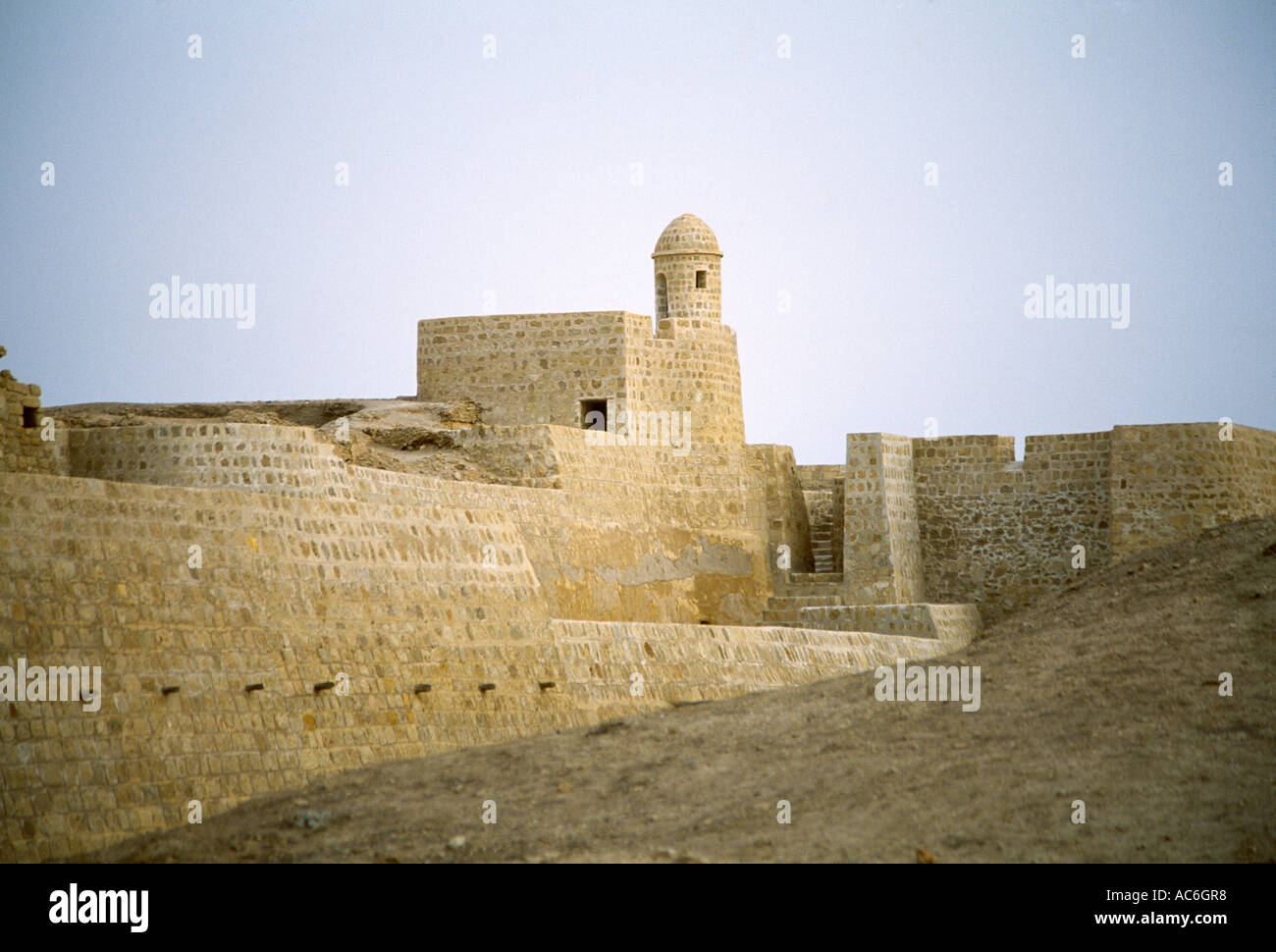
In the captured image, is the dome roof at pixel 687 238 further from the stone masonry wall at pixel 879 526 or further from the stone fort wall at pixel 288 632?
the stone fort wall at pixel 288 632

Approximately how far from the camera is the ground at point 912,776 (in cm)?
1536

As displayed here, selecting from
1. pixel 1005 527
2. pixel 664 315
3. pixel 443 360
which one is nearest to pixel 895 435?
pixel 1005 527

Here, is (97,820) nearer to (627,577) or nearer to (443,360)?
(627,577)

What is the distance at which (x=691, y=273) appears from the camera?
104 feet

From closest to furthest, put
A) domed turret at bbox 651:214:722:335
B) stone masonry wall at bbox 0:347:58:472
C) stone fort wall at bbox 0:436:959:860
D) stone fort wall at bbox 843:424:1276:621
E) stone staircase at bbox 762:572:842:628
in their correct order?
stone fort wall at bbox 0:436:959:860 < stone masonry wall at bbox 0:347:58:472 < stone fort wall at bbox 843:424:1276:621 < stone staircase at bbox 762:572:842:628 < domed turret at bbox 651:214:722:335

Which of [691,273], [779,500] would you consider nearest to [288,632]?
[779,500]

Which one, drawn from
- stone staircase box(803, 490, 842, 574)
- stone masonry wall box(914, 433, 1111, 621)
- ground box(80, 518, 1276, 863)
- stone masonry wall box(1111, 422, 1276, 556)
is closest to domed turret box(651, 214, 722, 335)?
stone staircase box(803, 490, 842, 574)

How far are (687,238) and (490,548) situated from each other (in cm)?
1146

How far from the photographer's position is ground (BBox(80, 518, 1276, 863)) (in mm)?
15359

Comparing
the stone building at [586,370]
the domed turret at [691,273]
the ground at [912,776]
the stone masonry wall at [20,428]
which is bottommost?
the ground at [912,776]

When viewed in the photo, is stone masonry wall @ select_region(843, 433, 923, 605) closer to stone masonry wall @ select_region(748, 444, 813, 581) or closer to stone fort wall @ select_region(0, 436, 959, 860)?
stone masonry wall @ select_region(748, 444, 813, 581)

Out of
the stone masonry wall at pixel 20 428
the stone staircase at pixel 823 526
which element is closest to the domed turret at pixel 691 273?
the stone staircase at pixel 823 526

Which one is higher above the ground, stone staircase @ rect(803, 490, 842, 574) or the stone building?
the stone building
